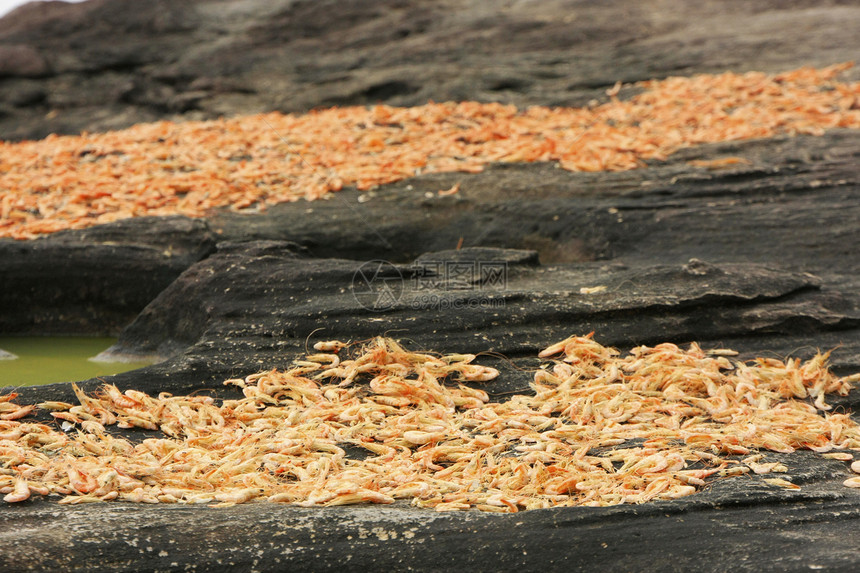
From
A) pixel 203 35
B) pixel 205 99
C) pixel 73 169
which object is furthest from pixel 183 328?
pixel 203 35

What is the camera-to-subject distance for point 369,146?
914 cm

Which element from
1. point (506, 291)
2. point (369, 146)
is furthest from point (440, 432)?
point (369, 146)

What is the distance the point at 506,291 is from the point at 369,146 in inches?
171

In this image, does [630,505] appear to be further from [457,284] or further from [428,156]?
[428,156]

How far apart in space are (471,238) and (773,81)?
19.1 ft

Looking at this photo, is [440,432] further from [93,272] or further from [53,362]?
[93,272]

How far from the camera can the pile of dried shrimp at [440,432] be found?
3275mm

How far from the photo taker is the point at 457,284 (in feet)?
18.1

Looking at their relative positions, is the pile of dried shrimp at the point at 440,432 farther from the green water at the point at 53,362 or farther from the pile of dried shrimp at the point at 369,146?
the pile of dried shrimp at the point at 369,146

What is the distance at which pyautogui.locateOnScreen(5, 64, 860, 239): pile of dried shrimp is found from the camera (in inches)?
305

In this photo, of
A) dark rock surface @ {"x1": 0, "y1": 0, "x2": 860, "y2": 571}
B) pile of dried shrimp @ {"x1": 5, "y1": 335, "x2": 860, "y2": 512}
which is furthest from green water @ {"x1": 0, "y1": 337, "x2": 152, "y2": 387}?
pile of dried shrimp @ {"x1": 5, "y1": 335, "x2": 860, "y2": 512}

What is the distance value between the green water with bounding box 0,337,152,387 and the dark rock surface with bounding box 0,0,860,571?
0.66 feet

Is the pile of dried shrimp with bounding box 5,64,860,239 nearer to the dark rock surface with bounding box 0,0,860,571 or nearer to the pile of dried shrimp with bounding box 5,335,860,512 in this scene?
the dark rock surface with bounding box 0,0,860,571

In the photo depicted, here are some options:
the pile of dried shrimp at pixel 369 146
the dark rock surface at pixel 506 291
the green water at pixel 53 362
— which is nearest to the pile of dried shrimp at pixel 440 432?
the dark rock surface at pixel 506 291
